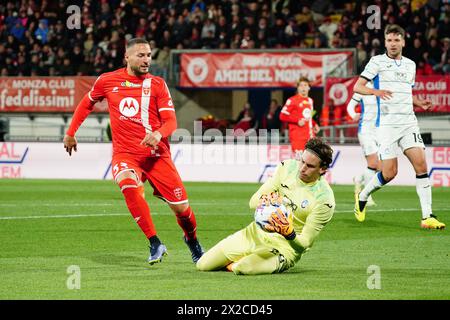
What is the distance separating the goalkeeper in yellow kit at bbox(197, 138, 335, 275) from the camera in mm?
8656

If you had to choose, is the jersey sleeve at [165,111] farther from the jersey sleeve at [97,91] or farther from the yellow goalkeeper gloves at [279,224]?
the yellow goalkeeper gloves at [279,224]

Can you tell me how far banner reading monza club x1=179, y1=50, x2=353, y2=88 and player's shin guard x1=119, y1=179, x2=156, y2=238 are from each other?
1801 centimetres

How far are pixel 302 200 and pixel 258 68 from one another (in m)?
20.0

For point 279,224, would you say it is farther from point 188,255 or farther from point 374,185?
point 374,185

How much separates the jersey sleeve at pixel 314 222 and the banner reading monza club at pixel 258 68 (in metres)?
18.9

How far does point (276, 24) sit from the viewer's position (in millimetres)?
29969

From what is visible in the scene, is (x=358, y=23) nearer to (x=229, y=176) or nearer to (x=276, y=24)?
(x=276, y=24)

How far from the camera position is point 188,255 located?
10.8 meters

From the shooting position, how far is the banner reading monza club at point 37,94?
30203mm

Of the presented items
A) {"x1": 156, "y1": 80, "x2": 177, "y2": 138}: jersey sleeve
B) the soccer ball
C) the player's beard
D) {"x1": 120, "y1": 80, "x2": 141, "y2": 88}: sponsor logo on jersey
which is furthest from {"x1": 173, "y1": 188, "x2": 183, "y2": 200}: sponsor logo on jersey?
the soccer ball

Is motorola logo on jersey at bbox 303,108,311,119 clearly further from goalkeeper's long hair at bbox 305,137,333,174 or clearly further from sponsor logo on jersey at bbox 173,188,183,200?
goalkeeper's long hair at bbox 305,137,333,174

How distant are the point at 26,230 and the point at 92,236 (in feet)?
3.89

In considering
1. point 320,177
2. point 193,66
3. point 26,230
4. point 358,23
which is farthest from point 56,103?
point 320,177

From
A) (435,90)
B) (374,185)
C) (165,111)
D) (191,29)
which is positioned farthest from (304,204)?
(191,29)
